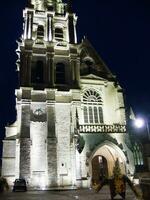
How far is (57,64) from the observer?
2988cm

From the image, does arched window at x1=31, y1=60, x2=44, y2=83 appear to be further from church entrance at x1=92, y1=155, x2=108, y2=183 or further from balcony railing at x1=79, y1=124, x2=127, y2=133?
church entrance at x1=92, y1=155, x2=108, y2=183

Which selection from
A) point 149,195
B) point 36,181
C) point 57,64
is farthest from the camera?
point 57,64

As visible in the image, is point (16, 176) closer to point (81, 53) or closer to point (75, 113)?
point (75, 113)

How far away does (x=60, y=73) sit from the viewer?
96.5ft

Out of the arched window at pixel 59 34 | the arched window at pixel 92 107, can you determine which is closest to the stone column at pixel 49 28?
the arched window at pixel 59 34

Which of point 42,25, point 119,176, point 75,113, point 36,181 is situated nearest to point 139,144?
point 75,113

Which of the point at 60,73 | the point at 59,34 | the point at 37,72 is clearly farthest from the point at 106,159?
the point at 59,34

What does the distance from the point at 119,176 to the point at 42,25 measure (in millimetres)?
25409

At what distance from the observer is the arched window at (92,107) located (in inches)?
1094

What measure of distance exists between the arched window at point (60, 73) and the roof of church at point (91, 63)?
2328 millimetres

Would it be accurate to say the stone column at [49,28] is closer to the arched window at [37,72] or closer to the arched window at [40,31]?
the arched window at [40,31]

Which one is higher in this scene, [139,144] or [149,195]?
[139,144]

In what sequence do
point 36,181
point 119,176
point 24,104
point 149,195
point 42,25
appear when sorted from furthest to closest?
point 42,25
point 24,104
point 36,181
point 119,176
point 149,195

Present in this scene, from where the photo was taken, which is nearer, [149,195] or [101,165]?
[149,195]
